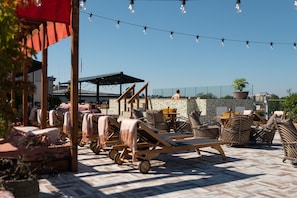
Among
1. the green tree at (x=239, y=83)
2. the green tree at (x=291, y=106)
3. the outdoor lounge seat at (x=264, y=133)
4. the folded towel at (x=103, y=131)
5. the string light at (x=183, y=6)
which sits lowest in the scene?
the outdoor lounge seat at (x=264, y=133)

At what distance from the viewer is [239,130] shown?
7930 mm

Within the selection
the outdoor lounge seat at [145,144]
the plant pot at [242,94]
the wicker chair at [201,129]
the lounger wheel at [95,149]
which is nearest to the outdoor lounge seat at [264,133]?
the wicker chair at [201,129]

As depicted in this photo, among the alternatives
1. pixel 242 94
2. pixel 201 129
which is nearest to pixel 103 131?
pixel 201 129

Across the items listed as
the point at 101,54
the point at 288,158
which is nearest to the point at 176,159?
the point at 288,158

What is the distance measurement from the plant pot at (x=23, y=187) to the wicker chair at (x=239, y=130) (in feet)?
18.8

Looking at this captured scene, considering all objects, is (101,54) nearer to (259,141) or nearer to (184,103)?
(184,103)

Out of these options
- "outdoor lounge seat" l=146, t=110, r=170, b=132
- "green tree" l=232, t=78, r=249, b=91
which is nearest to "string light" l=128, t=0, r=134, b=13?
"outdoor lounge seat" l=146, t=110, r=170, b=132

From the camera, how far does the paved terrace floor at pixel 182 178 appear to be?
13.8 ft

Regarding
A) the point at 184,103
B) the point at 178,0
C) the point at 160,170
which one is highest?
the point at 178,0

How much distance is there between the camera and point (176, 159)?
6648 millimetres

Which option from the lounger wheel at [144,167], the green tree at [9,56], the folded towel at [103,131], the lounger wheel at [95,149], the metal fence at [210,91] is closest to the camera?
the green tree at [9,56]

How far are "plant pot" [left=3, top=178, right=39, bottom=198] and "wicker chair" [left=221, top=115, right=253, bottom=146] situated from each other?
5719 millimetres

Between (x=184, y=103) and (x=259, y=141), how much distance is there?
7.28 meters

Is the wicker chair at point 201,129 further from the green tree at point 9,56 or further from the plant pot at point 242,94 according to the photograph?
the plant pot at point 242,94
